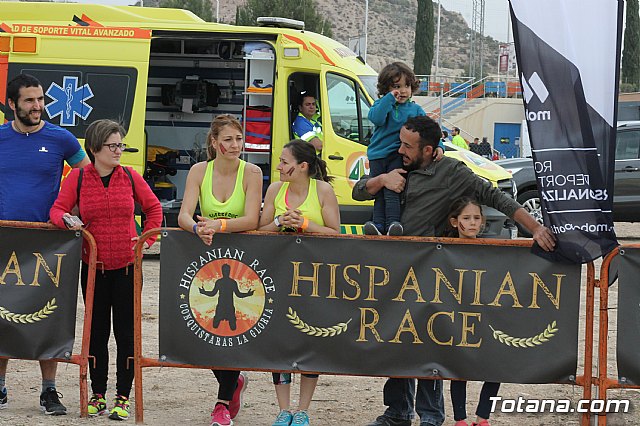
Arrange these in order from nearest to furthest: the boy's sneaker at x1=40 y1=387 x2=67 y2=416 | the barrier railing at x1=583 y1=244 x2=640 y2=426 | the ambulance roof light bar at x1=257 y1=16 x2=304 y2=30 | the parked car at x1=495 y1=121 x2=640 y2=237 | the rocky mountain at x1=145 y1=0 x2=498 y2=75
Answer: the barrier railing at x1=583 y1=244 x2=640 y2=426 → the boy's sneaker at x1=40 y1=387 x2=67 y2=416 → the ambulance roof light bar at x1=257 y1=16 x2=304 y2=30 → the parked car at x1=495 y1=121 x2=640 y2=237 → the rocky mountain at x1=145 y1=0 x2=498 y2=75

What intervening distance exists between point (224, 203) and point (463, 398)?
187 cm

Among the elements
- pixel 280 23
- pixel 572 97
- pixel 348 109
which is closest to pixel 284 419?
pixel 572 97

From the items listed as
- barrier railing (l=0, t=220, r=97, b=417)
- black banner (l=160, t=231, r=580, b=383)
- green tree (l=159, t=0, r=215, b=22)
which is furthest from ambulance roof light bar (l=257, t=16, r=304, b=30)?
green tree (l=159, t=0, r=215, b=22)

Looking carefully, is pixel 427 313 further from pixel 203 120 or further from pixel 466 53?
pixel 466 53

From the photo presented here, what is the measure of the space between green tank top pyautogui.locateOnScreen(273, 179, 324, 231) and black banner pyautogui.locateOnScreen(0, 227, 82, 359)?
Answer: 4.37ft

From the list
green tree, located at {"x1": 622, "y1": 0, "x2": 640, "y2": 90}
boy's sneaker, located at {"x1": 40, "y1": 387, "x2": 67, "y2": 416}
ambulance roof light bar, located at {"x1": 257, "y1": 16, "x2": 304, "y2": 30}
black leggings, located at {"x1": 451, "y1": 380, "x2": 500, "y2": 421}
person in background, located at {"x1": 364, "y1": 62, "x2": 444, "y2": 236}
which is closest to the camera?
black leggings, located at {"x1": 451, "y1": 380, "x2": 500, "y2": 421}

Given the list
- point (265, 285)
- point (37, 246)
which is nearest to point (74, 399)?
Result: point (37, 246)

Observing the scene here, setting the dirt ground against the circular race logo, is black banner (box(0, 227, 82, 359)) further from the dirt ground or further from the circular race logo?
the circular race logo

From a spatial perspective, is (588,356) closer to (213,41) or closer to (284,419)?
(284,419)

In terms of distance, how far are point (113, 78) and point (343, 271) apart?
767 cm

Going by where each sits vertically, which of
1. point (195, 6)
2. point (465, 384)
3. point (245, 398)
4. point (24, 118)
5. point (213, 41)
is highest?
point (195, 6)

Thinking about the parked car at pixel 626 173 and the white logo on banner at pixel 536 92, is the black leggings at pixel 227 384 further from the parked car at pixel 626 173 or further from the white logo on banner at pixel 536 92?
the parked car at pixel 626 173

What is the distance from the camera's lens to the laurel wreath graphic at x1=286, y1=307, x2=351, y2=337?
6.50 m

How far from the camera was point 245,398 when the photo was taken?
7.55 meters
